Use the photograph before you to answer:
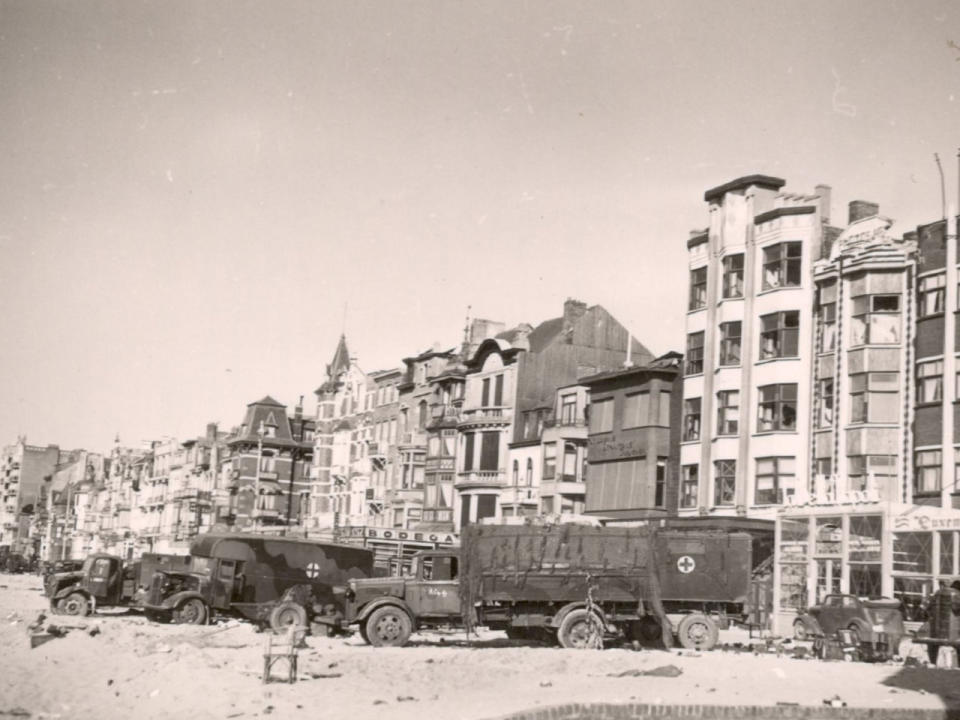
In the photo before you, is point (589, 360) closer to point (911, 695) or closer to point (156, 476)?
point (911, 695)

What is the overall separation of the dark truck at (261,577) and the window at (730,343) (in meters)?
17.6

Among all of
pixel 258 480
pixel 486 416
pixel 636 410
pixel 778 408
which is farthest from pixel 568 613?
pixel 258 480

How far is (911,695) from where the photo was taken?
20125mm

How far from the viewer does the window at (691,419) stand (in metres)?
48.4

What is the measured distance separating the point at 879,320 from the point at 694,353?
8.89 m

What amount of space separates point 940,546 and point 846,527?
2.81 meters

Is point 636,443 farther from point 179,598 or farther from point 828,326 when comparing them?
point 179,598

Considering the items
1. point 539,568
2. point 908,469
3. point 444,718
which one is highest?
point 908,469

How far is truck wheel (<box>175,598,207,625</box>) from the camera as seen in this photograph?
35.3m

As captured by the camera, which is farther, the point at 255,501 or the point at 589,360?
the point at 255,501

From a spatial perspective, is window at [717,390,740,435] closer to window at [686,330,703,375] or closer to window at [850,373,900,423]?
window at [686,330,703,375]

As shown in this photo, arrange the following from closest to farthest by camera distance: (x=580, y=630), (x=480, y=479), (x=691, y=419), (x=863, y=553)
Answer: (x=580, y=630) < (x=863, y=553) < (x=691, y=419) < (x=480, y=479)

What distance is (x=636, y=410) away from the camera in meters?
51.9

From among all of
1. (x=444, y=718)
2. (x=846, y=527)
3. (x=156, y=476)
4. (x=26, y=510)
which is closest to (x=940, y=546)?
(x=846, y=527)
